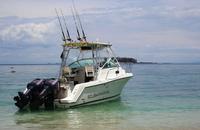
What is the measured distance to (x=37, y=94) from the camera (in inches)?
763

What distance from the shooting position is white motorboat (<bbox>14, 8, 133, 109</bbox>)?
64.1 ft

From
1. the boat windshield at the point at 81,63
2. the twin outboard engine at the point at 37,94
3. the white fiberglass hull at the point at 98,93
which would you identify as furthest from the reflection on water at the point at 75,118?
the boat windshield at the point at 81,63

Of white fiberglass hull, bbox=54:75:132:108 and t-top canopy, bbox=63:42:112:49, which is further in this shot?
t-top canopy, bbox=63:42:112:49

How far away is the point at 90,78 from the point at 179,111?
4.76m

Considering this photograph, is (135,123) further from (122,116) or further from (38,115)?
(38,115)

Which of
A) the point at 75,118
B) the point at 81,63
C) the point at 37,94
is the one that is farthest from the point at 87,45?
the point at 75,118

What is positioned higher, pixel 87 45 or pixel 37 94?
pixel 87 45

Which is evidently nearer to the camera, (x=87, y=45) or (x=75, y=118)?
(x=75, y=118)

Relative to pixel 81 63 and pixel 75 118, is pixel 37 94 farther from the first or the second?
pixel 81 63

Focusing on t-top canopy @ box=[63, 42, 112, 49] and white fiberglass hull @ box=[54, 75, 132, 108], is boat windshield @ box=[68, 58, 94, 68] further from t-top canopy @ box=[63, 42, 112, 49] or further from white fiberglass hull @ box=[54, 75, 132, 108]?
white fiberglass hull @ box=[54, 75, 132, 108]

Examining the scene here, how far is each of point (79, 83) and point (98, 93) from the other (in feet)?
3.84

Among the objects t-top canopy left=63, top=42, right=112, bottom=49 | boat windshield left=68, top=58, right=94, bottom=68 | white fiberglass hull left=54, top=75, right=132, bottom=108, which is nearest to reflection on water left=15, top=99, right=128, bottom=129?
white fiberglass hull left=54, top=75, right=132, bottom=108

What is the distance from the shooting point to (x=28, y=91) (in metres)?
19.4

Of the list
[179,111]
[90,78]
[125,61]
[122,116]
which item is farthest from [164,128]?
[125,61]
